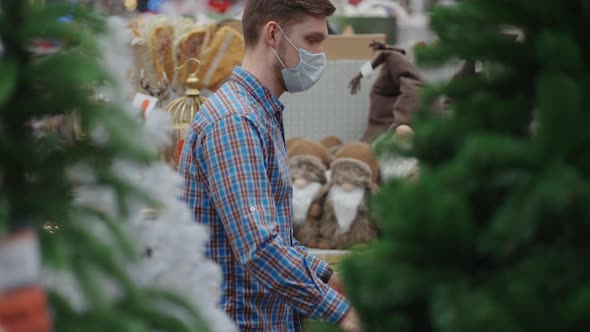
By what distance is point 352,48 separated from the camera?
A: 4.45 meters

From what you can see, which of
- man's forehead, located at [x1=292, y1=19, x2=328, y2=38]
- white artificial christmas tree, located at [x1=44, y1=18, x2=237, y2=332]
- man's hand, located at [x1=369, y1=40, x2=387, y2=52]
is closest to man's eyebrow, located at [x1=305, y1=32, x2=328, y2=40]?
man's forehead, located at [x1=292, y1=19, x2=328, y2=38]

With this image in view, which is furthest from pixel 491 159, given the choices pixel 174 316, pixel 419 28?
pixel 419 28

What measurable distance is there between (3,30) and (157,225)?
27 cm

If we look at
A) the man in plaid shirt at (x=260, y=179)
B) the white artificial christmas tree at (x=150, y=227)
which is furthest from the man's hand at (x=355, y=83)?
the white artificial christmas tree at (x=150, y=227)

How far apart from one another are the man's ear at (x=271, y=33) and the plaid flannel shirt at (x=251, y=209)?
0.10 metres

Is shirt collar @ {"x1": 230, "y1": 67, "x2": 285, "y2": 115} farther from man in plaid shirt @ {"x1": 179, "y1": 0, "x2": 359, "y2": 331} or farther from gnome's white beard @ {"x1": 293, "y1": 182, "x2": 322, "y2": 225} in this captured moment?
gnome's white beard @ {"x1": 293, "y1": 182, "x2": 322, "y2": 225}

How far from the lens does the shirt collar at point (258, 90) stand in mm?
2137

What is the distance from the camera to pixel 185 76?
12.5 feet

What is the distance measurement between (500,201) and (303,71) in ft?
4.53

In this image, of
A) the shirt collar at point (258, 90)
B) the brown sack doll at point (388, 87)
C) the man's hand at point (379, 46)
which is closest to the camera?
the shirt collar at point (258, 90)

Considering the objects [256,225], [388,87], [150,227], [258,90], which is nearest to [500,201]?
[150,227]

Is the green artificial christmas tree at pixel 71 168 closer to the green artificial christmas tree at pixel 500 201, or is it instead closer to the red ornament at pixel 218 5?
the green artificial christmas tree at pixel 500 201

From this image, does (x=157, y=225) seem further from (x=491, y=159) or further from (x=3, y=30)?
(x=491, y=159)

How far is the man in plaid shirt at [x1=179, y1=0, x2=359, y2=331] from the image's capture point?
1.86 metres
